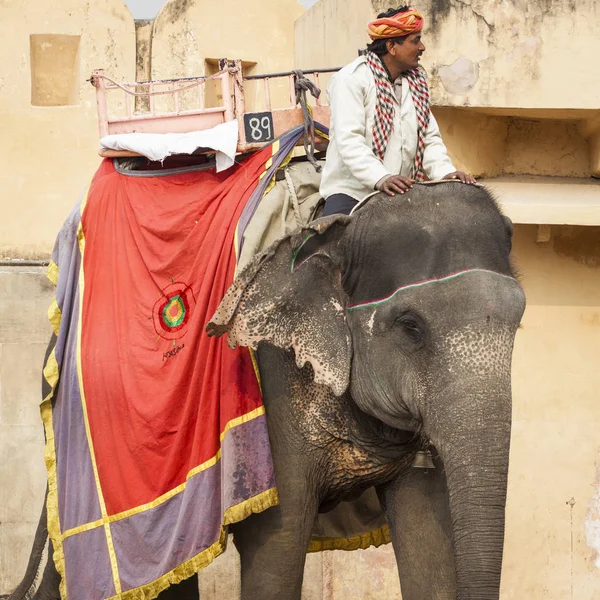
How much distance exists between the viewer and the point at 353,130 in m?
3.98

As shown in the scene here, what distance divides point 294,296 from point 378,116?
61 centimetres

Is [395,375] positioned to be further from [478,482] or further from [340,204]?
[340,204]

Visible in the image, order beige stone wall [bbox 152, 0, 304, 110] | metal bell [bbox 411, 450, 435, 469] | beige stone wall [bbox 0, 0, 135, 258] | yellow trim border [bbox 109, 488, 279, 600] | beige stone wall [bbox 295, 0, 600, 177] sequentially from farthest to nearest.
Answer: beige stone wall [bbox 0, 0, 135, 258]
beige stone wall [bbox 152, 0, 304, 110]
beige stone wall [bbox 295, 0, 600, 177]
metal bell [bbox 411, 450, 435, 469]
yellow trim border [bbox 109, 488, 279, 600]

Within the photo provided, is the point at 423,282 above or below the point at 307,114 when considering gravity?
below

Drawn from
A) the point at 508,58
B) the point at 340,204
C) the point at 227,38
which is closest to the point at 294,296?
the point at 340,204

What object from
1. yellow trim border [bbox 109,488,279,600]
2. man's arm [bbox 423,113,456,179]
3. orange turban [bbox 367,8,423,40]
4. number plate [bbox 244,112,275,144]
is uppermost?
orange turban [bbox 367,8,423,40]

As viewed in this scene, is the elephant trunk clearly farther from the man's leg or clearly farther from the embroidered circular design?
the embroidered circular design

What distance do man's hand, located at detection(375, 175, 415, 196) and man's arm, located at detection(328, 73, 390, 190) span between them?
5 cm

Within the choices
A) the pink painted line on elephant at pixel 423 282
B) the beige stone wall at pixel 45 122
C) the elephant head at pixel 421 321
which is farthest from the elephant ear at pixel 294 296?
the beige stone wall at pixel 45 122

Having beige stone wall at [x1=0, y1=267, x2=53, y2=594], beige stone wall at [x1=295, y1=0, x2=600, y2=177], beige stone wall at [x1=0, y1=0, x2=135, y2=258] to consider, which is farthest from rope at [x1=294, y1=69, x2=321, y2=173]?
beige stone wall at [x1=0, y1=0, x2=135, y2=258]

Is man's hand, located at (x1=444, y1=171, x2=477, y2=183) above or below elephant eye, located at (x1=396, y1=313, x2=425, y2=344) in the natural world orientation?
above

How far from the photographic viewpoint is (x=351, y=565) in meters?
6.22

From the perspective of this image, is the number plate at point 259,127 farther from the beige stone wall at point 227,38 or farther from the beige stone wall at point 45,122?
the beige stone wall at point 45,122

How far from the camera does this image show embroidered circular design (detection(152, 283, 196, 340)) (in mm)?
4191
